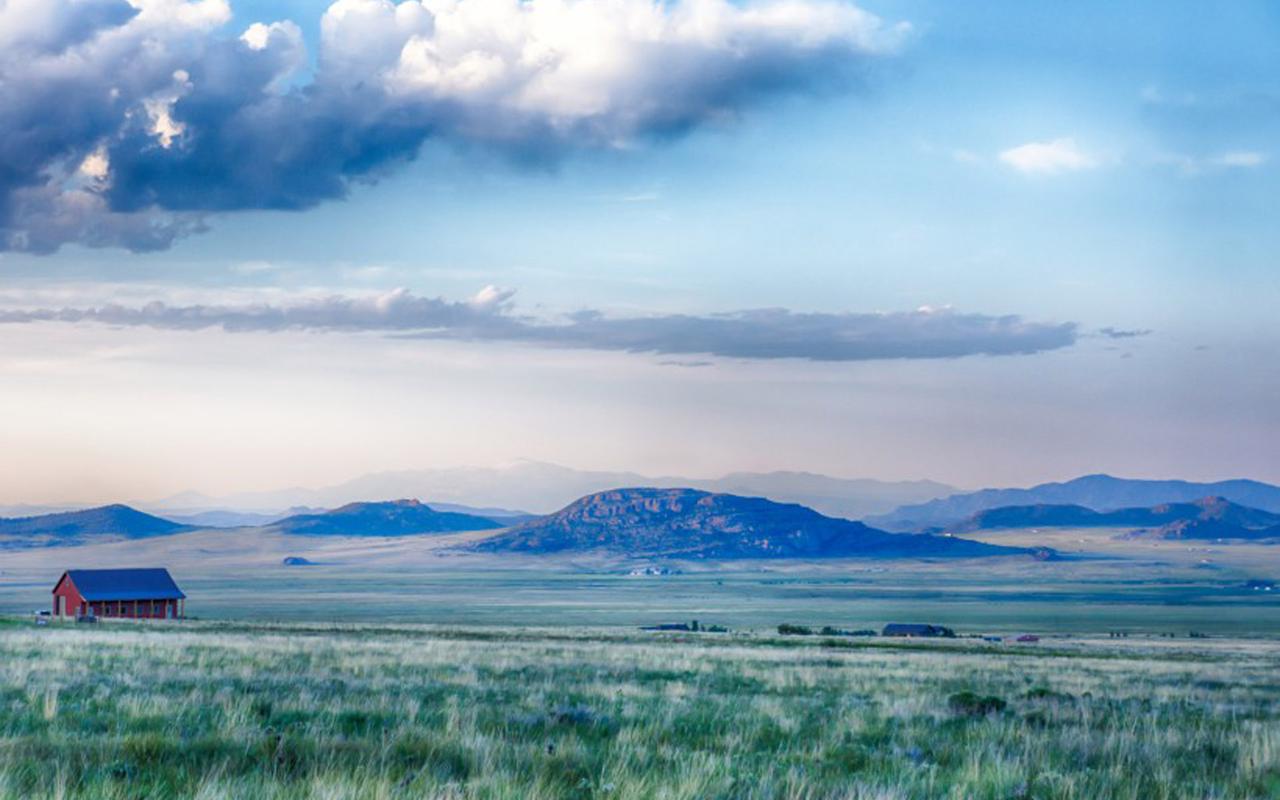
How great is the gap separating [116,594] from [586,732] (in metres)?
76.0

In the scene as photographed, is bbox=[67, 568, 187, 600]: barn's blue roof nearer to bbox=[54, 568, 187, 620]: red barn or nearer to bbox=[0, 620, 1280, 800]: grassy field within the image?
bbox=[54, 568, 187, 620]: red barn

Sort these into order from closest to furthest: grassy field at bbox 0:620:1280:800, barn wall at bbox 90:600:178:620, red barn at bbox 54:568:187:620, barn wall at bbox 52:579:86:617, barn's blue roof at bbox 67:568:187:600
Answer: grassy field at bbox 0:620:1280:800, barn wall at bbox 52:579:86:617, red barn at bbox 54:568:187:620, barn's blue roof at bbox 67:568:187:600, barn wall at bbox 90:600:178:620

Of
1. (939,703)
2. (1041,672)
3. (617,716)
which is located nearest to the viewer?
(617,716)

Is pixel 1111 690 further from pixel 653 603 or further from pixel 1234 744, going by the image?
pixel 653 603

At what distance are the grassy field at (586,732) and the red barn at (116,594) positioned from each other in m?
60.0

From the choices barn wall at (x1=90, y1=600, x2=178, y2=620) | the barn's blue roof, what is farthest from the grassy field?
barn wall at (x1=90, y1=600, x2=178, y2=620)

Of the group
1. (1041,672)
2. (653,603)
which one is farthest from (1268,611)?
(1041,672)

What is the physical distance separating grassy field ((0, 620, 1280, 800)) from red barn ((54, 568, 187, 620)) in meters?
60.0

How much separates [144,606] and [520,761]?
261 ft

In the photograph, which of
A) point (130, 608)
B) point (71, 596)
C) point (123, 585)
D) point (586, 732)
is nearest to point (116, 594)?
point (123, 585)

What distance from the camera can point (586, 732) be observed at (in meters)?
14.1

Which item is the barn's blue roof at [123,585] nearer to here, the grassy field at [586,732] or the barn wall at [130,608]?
the barn wall at [130,608]

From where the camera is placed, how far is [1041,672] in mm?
29688

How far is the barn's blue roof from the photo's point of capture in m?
81.6
